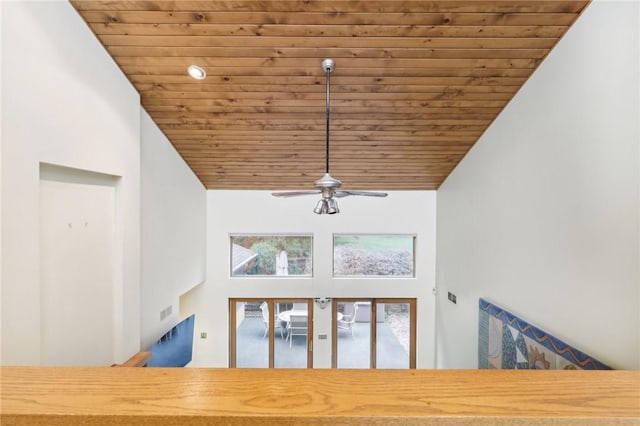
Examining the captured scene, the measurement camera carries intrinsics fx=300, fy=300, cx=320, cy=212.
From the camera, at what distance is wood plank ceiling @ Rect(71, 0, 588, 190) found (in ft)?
7.41

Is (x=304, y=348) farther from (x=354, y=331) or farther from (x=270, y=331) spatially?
(x=354, y=331)

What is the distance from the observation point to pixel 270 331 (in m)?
5.58

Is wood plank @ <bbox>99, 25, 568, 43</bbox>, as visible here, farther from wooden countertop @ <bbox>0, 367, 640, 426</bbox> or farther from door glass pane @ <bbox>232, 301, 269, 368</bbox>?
door glass pane @ <bbox>232, 301, 269, 368</bbox>

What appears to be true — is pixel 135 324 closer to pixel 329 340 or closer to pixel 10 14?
pixel 10 14

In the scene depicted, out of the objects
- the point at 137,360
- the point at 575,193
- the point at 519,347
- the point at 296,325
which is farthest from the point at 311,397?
the point at 296,325

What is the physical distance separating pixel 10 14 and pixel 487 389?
2680mm

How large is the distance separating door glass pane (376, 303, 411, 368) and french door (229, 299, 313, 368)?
1.29 m

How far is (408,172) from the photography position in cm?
460

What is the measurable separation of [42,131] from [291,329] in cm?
481

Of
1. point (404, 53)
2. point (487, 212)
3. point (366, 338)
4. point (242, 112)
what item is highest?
point (404, 53)

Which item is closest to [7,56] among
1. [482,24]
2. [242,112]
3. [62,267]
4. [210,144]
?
[62,267]

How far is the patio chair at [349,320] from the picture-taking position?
18.5 feet

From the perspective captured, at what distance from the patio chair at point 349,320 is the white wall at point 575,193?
8.45 ft

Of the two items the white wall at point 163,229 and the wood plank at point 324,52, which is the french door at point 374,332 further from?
the wood plank at point 324,52
